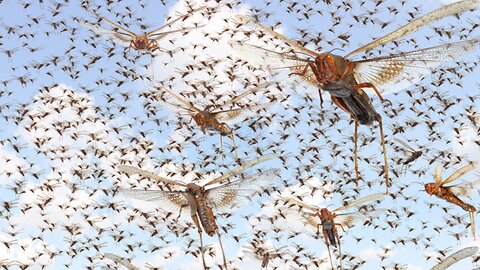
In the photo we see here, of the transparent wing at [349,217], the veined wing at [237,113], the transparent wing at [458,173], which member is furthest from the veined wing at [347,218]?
the veined wing at [237,113]

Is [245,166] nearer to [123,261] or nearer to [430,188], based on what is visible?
[123,261]

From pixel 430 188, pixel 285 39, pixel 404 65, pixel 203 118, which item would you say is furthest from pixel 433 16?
pixel 203 118

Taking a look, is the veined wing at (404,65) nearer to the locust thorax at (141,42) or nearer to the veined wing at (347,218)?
the veined wing at (347,218)

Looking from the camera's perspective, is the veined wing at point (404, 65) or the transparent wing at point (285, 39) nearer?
the transparent wing at point (285, 39)

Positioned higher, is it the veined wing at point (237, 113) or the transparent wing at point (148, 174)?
the veined wing at point (237, 113)

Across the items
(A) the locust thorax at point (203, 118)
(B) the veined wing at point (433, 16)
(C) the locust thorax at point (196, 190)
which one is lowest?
(C) the locust thorax at point (196, 190)

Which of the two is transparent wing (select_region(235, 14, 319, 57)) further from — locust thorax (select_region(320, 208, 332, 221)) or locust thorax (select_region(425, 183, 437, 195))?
locust thorax (select_region(425, 183, 437, 195))

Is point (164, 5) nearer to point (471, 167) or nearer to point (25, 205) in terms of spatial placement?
point (25, 205)
